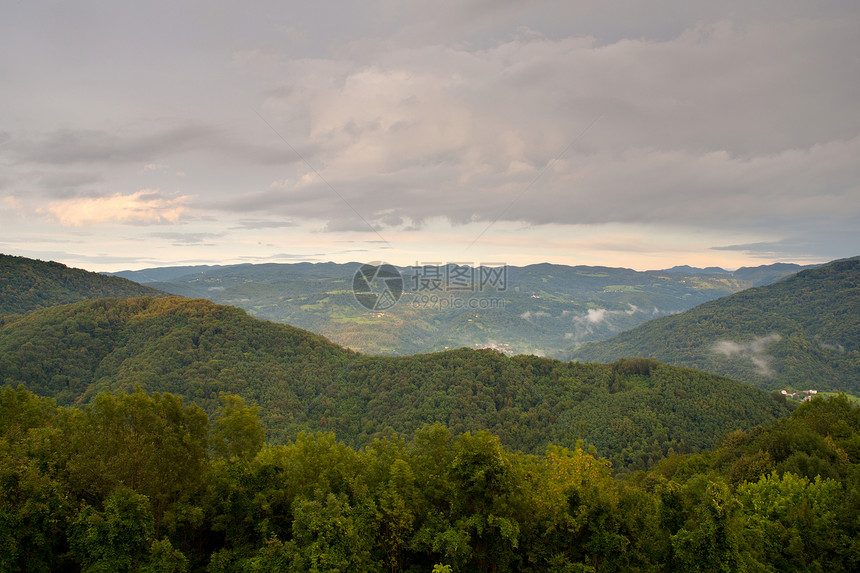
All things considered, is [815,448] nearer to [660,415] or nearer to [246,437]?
[246,437]

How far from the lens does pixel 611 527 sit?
2230cm

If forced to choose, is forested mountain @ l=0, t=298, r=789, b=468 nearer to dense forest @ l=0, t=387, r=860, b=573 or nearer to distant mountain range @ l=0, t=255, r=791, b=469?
distant mountain range @ l=0, t=255, r=791, b=469

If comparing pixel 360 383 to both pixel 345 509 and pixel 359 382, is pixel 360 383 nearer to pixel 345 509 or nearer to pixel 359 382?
pixel 359 382

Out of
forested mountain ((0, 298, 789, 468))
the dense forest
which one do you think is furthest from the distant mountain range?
the dense forest

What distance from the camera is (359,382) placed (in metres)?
131

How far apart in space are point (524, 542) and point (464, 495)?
5322mm

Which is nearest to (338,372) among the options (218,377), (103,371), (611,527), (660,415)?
(218,377)

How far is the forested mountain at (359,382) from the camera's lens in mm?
105375

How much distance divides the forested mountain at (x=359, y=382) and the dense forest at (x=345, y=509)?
7186 centimetres

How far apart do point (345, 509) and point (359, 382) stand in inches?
4563

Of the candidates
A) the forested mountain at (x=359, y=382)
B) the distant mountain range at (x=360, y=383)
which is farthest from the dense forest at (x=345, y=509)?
the distant mountain range at (x=360, y=383)

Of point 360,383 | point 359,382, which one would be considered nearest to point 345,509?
point 360,383

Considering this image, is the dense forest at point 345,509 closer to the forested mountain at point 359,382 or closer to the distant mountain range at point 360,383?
the forested mountain at point 359,382

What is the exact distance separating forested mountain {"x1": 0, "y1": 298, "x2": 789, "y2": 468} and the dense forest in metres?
71.9
